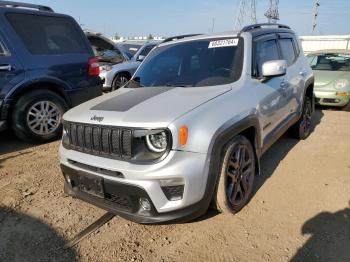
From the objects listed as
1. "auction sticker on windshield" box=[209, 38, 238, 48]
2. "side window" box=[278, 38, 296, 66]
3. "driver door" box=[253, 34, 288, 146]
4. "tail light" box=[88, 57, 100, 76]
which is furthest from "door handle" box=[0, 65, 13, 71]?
"side window" box=[278, 38, 296, 66]

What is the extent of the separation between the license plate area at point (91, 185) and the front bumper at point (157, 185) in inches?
1.4

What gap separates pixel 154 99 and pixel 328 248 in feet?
6.46

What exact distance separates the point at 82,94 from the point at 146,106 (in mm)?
3275

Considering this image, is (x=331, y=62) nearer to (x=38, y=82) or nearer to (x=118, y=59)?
(x=118, y=59)

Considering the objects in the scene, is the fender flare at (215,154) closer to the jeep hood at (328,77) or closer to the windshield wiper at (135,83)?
the windshield wiper at (135,83)

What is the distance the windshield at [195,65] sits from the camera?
132 inches

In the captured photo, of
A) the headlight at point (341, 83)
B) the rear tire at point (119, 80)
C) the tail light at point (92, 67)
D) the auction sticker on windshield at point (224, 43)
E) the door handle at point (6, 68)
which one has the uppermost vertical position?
the auction sticker on windshield at point (224, 43)

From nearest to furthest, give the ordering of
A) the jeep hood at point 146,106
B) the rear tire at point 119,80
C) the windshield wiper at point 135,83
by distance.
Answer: the jeep hood at point 146,106, the windshield wiper at point 135,83, the rear tire at point 119,80

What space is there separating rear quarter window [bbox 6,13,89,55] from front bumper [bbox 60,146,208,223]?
10.9 feet

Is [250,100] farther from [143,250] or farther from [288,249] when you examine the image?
[143,250]

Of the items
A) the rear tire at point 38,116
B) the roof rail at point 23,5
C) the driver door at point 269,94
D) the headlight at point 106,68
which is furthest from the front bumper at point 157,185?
the headlight at point 106,68

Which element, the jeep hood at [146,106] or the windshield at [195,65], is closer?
the jeep hood at [146,106]

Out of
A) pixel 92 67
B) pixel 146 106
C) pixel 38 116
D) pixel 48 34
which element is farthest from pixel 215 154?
pixel 48 34

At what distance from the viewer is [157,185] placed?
2.41m
